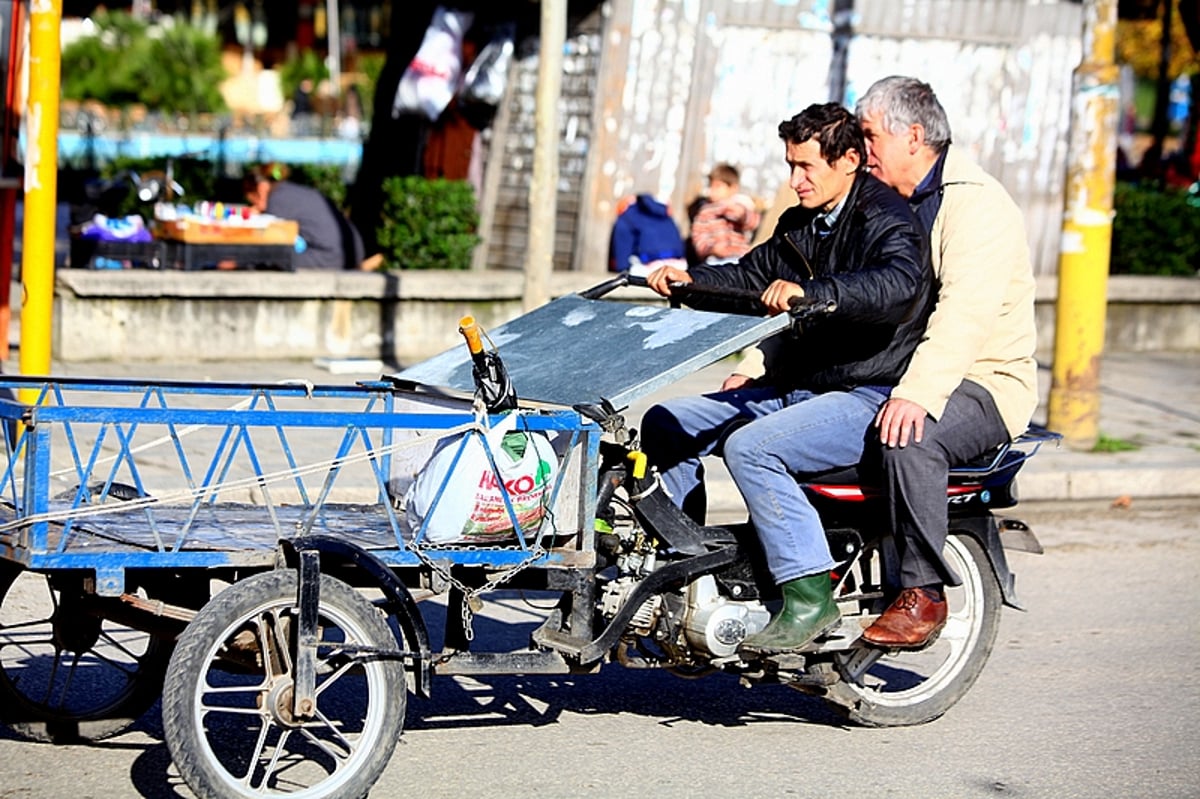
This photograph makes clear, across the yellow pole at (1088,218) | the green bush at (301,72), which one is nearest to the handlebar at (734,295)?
the yellow pole at (1088,218)

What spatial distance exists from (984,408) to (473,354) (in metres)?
1.62

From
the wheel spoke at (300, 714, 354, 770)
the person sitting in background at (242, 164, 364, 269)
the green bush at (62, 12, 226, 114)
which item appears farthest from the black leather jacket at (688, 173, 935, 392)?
the green bush at (62, 12, 226, 114)

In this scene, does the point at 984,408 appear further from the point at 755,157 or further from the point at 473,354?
the point at 755,157

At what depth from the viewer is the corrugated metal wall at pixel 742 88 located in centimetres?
1402

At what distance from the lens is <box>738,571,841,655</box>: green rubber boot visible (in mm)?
5012

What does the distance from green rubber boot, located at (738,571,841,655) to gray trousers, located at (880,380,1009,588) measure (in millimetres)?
282

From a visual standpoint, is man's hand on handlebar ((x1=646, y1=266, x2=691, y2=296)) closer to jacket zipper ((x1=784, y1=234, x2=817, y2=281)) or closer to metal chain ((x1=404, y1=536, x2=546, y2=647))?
jacket zipper ((x1=784, y1=234, x2=817, y2=281))

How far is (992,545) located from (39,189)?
4.93 meters

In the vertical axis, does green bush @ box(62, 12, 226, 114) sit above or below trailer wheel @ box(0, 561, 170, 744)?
above

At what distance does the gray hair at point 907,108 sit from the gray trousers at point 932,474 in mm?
770

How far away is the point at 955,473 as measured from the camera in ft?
17.1

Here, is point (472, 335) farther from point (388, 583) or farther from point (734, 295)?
point (734, 295)

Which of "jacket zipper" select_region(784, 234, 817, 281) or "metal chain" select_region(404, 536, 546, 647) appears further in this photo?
"jacket zipper" select_region(784, 234, 817, 281)

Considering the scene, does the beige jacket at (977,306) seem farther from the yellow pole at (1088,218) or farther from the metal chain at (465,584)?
the yellow pole at (1088,218)
